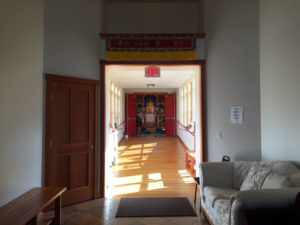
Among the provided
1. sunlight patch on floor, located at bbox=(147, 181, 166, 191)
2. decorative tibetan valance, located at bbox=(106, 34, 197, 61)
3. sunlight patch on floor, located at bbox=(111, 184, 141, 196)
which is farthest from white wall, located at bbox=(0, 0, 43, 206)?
sunlight patch on floor, located at bbox=(147, 181, 166, 191)

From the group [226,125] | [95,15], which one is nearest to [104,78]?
[95,15]

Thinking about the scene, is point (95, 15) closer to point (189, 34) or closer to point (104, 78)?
point (104, 78)

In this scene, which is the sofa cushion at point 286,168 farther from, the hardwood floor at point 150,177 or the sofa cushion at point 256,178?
the hardwood floor at point 150,177

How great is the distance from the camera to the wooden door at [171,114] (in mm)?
11367

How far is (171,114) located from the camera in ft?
37.3

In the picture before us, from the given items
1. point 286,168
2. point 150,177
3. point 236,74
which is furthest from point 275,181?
point 150,177

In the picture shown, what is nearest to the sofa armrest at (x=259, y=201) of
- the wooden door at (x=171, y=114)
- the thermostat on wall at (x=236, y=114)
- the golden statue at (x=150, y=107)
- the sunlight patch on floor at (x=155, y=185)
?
the thermostat on wall at (x=236, y=114)

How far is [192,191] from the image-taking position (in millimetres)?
3633

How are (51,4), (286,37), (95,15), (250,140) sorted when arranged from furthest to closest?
1. (95,15)
2. (51,4)
3. (250,140)
4. (286,37)

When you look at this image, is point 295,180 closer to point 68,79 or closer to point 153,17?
point 68,79

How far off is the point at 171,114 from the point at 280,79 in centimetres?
904

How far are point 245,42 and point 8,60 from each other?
321 centimetres

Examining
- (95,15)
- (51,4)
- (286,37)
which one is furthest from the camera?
(95,15)

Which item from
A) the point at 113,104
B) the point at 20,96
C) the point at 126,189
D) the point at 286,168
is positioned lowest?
the point at 126,189
